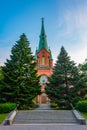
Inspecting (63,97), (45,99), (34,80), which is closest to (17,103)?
(34,80)

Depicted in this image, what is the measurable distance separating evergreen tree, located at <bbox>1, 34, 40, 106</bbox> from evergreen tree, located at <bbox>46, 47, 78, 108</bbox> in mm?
2245

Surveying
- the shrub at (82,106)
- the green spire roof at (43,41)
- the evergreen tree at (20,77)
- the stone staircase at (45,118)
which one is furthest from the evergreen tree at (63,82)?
the green spire roof at (43,41)

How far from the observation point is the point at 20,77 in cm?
2709

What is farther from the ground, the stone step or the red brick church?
the red brick church

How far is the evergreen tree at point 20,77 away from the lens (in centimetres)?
2619

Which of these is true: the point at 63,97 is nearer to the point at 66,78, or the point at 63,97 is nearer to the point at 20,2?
the point at 66,78

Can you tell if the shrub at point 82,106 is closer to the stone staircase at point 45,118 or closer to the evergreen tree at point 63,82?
the stone staircase at point 45,118

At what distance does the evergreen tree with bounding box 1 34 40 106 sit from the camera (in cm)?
2619

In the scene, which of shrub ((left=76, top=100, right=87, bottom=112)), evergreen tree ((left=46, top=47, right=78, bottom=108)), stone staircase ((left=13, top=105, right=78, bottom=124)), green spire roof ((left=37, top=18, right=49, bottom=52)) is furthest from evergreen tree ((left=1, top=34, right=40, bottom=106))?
green spire roof ((left=37, top=18, right=49, bottom=52))

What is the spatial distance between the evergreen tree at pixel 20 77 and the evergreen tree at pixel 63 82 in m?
2.24

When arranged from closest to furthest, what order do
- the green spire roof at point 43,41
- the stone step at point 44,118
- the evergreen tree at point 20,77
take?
1. the stone step at point 44,118
2. the evergreen tree at point 20,77
3. the green spire roof at point 43,41

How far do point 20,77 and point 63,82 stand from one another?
6.22 m

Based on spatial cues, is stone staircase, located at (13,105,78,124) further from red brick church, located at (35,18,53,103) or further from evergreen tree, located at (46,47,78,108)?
red brick church, located at (35,18,53,103)

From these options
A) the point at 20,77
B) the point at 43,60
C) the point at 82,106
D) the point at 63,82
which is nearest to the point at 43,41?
the point at 43,60
